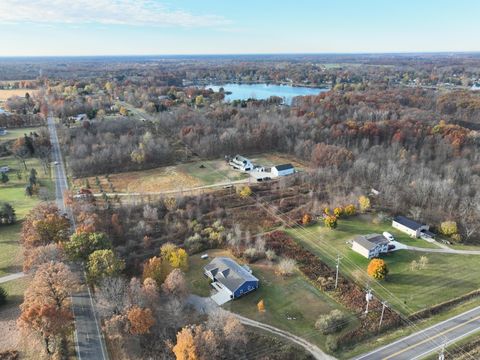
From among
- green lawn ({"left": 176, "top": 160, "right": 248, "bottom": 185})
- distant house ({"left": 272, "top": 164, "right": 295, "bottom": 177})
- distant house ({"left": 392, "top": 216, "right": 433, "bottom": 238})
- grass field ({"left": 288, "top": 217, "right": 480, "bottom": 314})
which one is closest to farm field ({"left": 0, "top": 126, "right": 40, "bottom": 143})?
green lawn ({"left": 176, "top": 160, "right": 248, "bottom": 185})

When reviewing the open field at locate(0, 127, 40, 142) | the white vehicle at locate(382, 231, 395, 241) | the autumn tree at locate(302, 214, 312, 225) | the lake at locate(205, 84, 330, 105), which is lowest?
the white vehicle at locate(382, 231, 395, 241)

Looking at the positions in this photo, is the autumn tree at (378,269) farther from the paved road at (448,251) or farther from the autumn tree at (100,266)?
the autumn tree at (100,266)

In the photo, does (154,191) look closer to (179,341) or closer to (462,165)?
(179,341)

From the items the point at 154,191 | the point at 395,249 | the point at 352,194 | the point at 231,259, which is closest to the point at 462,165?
the point at 352,194

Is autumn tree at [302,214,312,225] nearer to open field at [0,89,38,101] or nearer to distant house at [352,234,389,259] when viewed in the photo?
distant house at [352,234,389,259]

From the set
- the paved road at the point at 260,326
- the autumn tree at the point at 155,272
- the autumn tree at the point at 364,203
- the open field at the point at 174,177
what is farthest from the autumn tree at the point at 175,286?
the autumn tree at the point at 364,203

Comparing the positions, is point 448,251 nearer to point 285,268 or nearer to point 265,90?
point 285,268

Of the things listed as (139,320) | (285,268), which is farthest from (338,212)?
(139,320)
